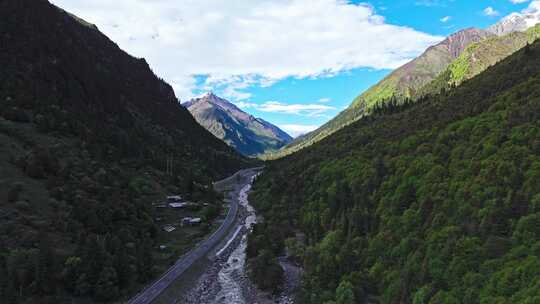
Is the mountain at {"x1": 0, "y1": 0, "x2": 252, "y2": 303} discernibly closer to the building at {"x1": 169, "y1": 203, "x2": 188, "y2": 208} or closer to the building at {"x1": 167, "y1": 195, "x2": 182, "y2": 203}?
the building at {"x1": 167, "y1": 195, "x2": 182, "y2": 203}

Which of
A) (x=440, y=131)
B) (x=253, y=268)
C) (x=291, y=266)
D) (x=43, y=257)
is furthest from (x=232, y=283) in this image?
(x=440, y=131)

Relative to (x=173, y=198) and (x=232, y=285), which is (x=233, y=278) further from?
(x=173, y=198)

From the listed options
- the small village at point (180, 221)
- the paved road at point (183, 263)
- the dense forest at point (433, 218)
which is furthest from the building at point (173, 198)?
the dense forest at point (433, 218)

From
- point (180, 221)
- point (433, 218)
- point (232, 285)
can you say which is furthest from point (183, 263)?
point (433, 218)

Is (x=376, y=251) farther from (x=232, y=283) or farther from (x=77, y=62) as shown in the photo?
(x=77, y=62)

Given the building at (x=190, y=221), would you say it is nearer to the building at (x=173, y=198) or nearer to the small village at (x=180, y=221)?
the small village at (x=180, y=221)

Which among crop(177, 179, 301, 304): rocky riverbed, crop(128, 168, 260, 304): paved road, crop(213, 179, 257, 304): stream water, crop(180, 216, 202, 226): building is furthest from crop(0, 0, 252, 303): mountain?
crop(213, 179, 257, 304): stream water
